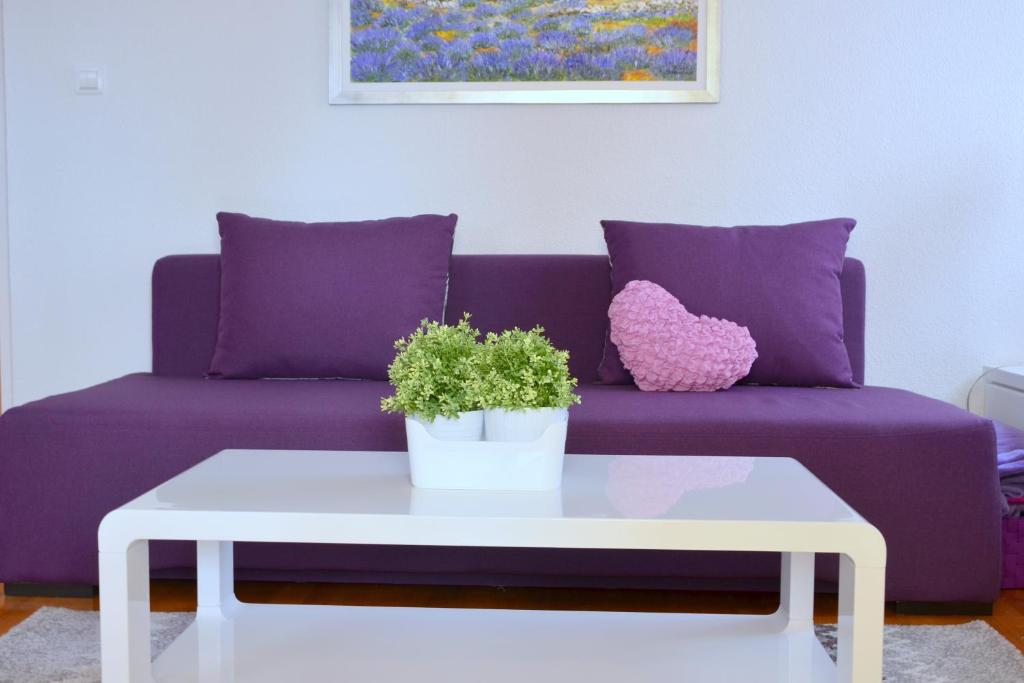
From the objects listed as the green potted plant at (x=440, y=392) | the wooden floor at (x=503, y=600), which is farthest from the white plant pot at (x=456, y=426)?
the wooden floor at (x=503, y=600)

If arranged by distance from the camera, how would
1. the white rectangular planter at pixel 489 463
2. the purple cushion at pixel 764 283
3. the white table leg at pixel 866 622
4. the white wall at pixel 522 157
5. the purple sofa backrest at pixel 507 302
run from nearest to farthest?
1. the white table leg at pixel 866 622
2. the white rectangular planter at pixel 489 463
3. the purple cushion at pixel 764 283
4. the purple sofa backrest at pixel 507 302
5. the white wall at pixel 522 157

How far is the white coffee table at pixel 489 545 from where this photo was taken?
1274mm

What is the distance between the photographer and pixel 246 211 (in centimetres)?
309

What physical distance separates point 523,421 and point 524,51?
1801 mm

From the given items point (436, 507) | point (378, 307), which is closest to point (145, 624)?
point (436, 507)

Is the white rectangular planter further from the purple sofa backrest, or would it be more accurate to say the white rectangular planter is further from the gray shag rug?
the purple sofa backrest

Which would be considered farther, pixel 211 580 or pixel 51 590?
pixel 51 590

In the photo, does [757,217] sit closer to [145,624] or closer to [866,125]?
[866,125]

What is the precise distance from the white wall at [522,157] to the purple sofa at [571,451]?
2.83 ft

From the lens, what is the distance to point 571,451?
82.0 inches

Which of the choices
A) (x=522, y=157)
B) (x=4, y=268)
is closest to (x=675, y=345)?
(x=522, y=157)

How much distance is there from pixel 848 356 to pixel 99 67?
2.36 metres

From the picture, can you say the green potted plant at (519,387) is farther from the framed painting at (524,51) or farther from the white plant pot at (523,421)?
the framed painting at (524,51)

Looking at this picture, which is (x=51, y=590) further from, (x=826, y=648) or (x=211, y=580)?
(x=826, y=648)
